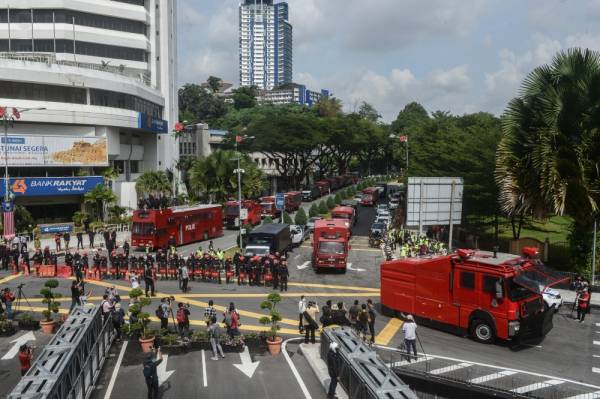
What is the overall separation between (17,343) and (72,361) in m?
8.40

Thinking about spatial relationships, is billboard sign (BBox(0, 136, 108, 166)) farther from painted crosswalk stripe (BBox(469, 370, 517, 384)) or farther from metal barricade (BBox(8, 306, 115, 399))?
painted crosswalk stripe (BBox(469, 370, 517, 384))

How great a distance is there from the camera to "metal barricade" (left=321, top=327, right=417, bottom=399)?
442 inches

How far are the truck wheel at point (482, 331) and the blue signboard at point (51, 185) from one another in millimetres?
42613

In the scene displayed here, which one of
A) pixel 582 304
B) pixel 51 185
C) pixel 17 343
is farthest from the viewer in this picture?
pixel 51 185

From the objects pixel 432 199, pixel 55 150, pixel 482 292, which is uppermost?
pixel 55 150

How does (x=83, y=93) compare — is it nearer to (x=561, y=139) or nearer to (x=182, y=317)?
(x=182, y=317)

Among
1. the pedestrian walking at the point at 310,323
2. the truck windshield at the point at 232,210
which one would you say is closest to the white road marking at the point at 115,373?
the pedestrian walking at the point at 310,323

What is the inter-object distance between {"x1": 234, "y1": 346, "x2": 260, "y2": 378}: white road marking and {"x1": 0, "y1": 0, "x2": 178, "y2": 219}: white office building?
128 feet

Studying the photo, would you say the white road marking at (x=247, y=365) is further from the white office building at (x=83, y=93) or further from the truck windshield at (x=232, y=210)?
the white office building at (x=83, y=93)

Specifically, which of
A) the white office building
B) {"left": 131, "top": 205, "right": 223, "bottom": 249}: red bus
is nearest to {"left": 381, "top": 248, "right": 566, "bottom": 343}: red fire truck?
{"left": 131, "top": 205, "right": 223, "bottom": 249}: red bus

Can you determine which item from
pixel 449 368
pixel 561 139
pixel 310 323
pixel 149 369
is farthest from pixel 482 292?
pixel 149 369

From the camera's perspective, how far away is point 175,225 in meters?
40.1

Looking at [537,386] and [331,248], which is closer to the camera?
[537,386]

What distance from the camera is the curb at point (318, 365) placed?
579 inches
